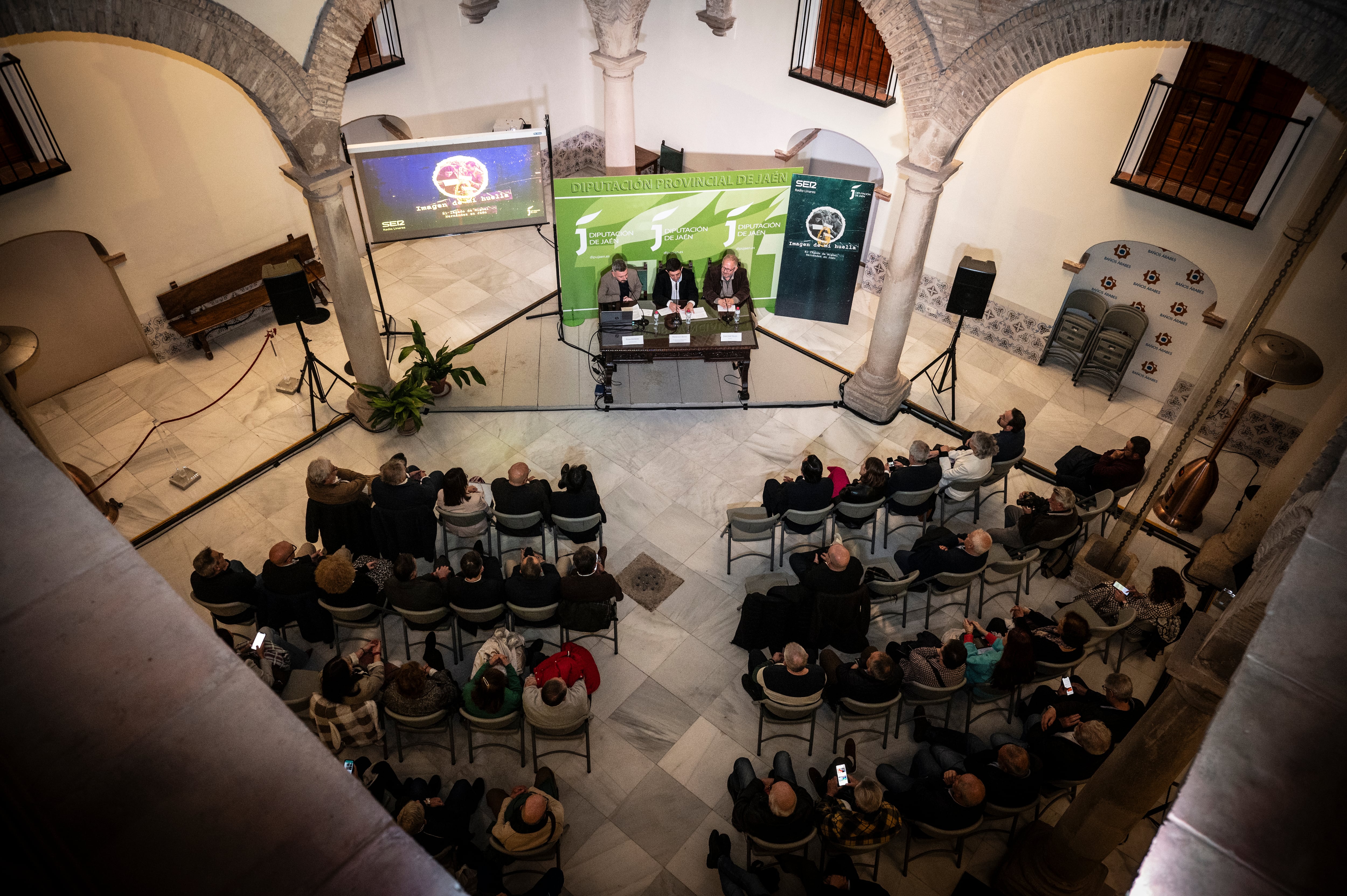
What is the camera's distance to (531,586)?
6293 millimetres

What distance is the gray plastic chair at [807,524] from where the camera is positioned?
7.18 m

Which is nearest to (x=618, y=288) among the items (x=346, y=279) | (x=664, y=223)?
(x=664, y=223)

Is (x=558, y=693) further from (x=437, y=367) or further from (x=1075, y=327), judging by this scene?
(x=1075, y=327)

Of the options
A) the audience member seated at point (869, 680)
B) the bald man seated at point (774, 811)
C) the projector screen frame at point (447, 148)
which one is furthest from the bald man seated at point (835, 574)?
the projector screen frame at point (447, 148)

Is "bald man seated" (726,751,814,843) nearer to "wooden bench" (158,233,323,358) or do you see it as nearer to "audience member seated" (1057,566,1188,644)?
"audience member seated" (1057,566,1188,644)

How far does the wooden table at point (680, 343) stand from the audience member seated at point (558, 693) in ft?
12.0

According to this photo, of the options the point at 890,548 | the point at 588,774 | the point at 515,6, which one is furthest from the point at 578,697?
the point at 515,6

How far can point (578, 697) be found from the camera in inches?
228

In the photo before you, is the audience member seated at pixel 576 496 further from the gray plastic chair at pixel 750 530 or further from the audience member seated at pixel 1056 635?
the audience member seated at pixel 1056 635

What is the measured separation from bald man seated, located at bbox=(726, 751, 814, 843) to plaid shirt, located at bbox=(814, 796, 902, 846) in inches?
4.8

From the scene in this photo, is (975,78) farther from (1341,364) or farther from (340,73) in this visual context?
(340,73)

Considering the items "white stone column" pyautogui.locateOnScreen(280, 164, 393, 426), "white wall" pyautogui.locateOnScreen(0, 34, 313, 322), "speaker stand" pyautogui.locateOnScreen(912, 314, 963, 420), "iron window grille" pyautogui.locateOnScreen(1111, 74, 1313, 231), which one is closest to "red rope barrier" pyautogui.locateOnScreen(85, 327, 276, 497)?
"white wall" pyautogui.locateOnScreen(0, 34, 313, 322)

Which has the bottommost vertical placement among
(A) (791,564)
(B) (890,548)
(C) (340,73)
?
(B) (890,548)

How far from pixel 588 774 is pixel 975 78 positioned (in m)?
6.13
